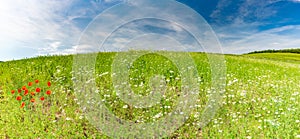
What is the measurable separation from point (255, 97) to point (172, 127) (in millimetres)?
3441

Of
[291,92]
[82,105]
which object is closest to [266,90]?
[291,92]

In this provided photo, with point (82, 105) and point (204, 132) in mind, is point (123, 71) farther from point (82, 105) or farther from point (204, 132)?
point (204, 132)

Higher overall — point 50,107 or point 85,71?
point 85,71

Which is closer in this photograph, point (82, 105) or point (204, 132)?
point (204, 132)

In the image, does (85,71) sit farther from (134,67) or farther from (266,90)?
(266,90)

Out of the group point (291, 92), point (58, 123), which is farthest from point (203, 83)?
point (58, 123)

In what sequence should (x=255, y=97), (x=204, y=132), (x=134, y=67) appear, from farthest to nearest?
(x=134, y=67) < (x=255, y=97) < (x=204, y=132)

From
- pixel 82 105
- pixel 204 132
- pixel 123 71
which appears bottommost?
pixel 204 132

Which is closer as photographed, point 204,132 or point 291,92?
point 204,132

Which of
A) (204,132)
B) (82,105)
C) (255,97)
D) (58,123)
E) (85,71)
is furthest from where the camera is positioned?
(85,71)

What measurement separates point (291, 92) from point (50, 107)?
7916mm

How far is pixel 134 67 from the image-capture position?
37.9ft

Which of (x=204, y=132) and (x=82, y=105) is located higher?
(x=82, y=105)

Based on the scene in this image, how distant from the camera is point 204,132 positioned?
6621 millimetres
